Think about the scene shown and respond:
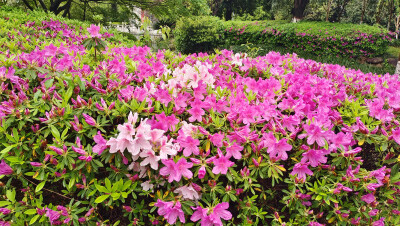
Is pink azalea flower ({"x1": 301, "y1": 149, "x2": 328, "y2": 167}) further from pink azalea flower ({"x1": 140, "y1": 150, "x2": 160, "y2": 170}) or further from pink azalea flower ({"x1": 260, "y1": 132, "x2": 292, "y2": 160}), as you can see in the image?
pink azalea flower ({"x1": 140, "y1": 150, "x2": 160, "y2": 170})

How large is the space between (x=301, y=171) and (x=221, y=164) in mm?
482

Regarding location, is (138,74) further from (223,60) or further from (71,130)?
(223,60)

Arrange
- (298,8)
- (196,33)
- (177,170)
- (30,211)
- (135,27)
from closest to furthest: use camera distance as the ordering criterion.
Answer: (177,170) < (30,211) < (196,33) < (135,27) < (298,8)

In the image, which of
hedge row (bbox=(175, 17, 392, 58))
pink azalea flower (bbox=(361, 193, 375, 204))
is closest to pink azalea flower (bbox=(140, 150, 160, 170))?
pink azalea flower (bbox=(361, 193, 375, 204))

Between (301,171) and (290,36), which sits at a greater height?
(290,36)

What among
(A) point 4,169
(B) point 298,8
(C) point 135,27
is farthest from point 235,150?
(B) point 298,8

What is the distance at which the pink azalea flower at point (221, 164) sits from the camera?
4.58ft

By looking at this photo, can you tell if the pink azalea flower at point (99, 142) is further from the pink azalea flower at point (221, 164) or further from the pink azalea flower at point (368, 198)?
the pink azalea flower at point (368, 198)

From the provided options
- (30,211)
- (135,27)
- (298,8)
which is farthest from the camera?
(298,8)

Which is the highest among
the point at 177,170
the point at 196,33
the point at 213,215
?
the point at 196,33

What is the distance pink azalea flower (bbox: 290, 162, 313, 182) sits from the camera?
1.50 metres

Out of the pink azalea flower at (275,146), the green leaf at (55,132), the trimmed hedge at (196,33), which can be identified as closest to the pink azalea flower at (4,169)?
the green leaf at (55,132)

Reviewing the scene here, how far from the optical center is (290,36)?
42.4 ft

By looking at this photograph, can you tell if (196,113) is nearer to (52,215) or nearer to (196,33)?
(52,215)
